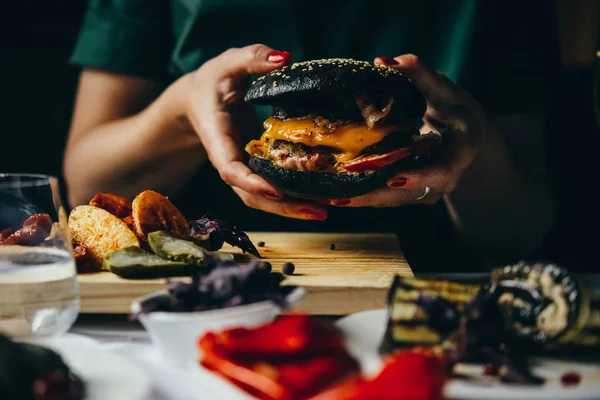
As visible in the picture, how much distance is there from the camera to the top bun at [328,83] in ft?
5.52

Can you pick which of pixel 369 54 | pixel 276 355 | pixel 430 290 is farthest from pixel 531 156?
pixel 276 355

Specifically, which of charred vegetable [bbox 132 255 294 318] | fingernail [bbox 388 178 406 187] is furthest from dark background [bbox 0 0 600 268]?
charred vegetable [bbox 132 255 294 318]

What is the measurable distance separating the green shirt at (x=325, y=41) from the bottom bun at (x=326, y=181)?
0.74m

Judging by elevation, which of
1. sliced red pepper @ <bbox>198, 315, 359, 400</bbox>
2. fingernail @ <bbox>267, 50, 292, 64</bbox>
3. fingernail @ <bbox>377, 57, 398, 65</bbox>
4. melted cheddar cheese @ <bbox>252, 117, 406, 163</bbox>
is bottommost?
sliced red pepper @ <bbox>198, 315, 359, 400</bbox>

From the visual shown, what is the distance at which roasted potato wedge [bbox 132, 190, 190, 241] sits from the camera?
1.62 metres

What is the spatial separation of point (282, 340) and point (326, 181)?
898 mm

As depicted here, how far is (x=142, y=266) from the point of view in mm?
1432

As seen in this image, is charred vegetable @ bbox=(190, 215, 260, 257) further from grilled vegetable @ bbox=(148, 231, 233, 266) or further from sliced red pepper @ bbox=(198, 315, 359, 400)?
sliced red pepper @ bbox=(198, 315, 359, 400)

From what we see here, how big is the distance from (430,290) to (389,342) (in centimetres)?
11

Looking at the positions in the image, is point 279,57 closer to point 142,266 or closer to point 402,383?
point 142,266

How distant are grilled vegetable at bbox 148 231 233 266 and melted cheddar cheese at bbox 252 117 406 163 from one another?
1.34ft

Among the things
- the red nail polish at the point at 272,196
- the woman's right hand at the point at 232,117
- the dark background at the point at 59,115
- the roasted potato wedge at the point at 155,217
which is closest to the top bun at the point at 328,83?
the woman's right hand at the point at 232,117

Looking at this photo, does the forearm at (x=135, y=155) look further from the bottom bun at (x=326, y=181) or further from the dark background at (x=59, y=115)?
the dark background at (x=59, y=115)

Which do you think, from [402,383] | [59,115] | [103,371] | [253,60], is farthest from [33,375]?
[59,115]
